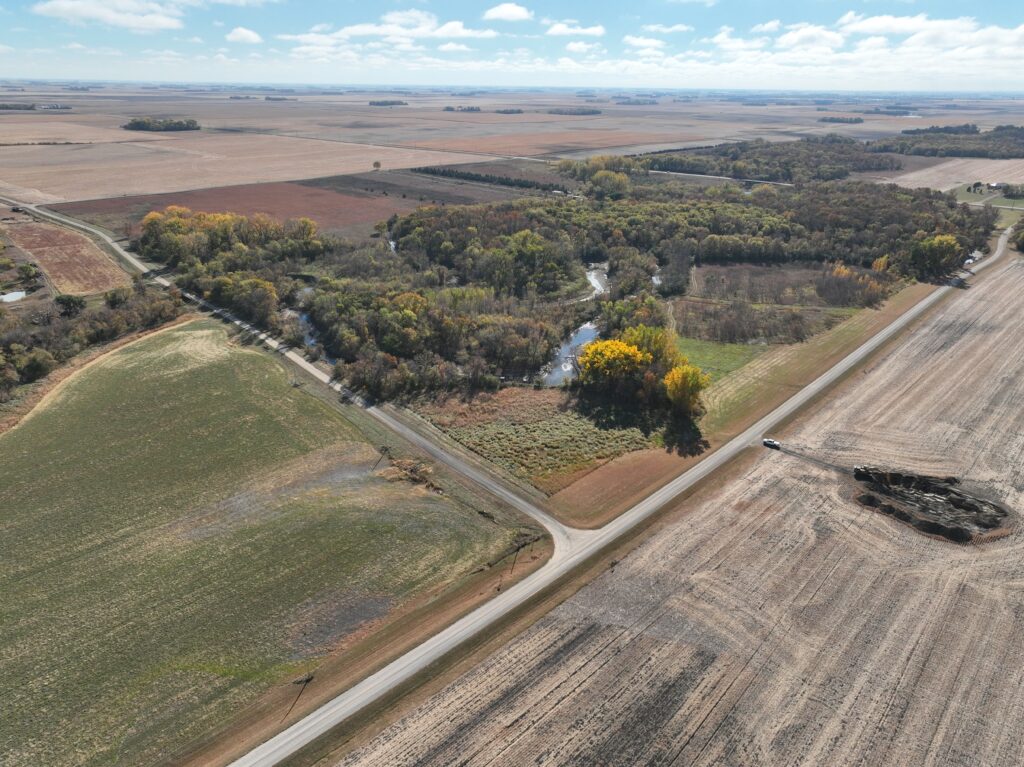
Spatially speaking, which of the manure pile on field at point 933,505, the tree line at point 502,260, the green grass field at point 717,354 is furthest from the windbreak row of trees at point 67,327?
the manure pile on field at point 933,505

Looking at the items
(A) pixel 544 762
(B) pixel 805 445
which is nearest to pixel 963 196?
(B) pixel 805 445

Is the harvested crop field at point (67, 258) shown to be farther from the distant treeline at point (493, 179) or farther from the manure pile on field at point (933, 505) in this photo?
the manure pile on field at point (933, 505)

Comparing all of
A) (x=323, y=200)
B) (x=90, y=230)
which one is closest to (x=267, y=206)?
(x=323, y=200)

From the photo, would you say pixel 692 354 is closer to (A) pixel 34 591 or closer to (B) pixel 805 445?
(B) pixel 805 445

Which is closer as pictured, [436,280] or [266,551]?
[266,551]

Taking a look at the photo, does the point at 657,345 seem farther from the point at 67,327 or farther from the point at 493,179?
the point at 493,179

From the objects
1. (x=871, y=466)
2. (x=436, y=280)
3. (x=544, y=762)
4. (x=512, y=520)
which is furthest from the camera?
(x=436, y=280)
